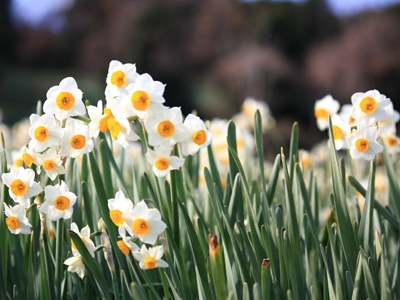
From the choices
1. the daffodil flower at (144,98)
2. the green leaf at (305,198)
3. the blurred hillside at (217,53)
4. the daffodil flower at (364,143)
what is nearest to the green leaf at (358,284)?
the green leaf at (305,198)

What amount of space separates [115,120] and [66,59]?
1990 cm

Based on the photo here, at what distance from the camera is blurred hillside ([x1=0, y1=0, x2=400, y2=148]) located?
498 inches

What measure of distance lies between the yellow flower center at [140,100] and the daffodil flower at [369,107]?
47 cm

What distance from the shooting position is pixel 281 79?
1380 centimetres

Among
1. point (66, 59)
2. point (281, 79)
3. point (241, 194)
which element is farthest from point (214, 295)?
point (66, 59)

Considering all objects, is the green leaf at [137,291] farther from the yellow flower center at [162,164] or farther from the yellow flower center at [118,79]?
the yellow flower center at [118,79]

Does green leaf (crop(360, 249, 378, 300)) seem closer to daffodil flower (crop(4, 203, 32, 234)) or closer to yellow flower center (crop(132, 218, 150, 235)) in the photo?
yellow flower center (crop(132, 218, 150, 235))

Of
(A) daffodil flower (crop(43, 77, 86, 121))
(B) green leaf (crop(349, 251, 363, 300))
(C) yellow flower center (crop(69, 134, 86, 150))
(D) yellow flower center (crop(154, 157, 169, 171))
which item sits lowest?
(B) green leaf (crop(349, 251, 363, 300))

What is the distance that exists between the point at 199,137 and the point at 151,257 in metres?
0.24

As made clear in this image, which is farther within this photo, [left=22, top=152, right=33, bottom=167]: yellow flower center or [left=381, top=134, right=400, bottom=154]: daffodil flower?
[left=381, top=134, right=400, bottom=154]: daffodil flower

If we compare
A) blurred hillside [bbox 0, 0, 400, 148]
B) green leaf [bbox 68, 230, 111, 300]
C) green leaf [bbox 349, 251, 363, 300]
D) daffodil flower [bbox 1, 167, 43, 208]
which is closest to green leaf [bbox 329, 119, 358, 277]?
green leaf [bbox 349, 251, 363, 300]

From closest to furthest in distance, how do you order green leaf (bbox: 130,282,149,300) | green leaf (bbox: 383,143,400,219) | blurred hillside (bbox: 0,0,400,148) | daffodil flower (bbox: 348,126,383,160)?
green leaf (bbox: 130,282,149,300) < daffodil flower (bbox: 348,126,383,160) < green leaf (bbox: 383,143,400,219) < blurred hillside (bbox: 0,0,400,148)

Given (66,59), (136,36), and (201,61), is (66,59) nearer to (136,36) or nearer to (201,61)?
(136,36)

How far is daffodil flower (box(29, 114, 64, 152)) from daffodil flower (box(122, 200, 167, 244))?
21cm
